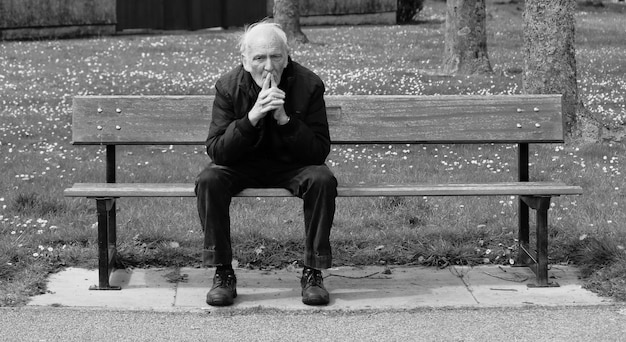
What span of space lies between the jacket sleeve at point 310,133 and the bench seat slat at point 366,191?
196 millimetres

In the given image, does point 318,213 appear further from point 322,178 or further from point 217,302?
point 217,302

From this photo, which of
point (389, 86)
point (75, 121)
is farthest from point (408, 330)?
point (389, 86)

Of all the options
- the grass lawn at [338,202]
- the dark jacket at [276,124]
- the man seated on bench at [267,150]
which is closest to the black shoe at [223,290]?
the man seated on bench at [267,150]

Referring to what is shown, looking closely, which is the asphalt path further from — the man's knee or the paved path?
the man's knee

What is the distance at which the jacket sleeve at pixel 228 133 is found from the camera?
192 inches

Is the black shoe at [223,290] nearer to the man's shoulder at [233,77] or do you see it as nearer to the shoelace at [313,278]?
the shoelace at [313,278]

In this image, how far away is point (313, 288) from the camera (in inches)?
194

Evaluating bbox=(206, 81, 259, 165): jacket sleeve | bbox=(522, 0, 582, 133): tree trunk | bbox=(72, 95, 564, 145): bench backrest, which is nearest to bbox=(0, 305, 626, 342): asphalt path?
bbox=(206, 81, 259, 165): jacket sleeve

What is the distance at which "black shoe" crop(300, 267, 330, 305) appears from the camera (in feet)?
16.0

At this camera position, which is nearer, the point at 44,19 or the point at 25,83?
the point at 25,83

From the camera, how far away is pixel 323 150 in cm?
508

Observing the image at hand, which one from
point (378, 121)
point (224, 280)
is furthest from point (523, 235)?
point (224, 280)

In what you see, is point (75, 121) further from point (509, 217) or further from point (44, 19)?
point (44, 19)

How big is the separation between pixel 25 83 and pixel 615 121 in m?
7.73
